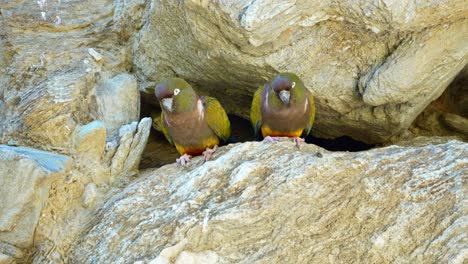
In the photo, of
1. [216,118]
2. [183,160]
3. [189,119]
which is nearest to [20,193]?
[183,160]

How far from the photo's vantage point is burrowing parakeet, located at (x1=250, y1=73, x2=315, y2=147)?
17.5ft

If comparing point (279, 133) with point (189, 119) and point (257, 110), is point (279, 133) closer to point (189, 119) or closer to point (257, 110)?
point (257, 110)

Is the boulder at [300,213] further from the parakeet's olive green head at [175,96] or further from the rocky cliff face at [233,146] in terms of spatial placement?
the parakeet's olive green head at [175,96]

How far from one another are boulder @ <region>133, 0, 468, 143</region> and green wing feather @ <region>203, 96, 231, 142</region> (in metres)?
0.44

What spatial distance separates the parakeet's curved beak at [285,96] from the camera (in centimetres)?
530

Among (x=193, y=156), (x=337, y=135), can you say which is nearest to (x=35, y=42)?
(x=193, y=156)

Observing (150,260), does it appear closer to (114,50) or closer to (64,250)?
(64,250)

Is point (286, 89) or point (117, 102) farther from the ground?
point (286, 89)

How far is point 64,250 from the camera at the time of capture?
4.53 meters

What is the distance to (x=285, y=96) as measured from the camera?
5.33 metres

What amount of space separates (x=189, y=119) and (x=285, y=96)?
0.89 metres

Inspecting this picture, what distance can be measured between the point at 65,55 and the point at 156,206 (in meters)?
2.17

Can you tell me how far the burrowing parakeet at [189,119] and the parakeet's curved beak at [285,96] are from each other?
2.14 feet

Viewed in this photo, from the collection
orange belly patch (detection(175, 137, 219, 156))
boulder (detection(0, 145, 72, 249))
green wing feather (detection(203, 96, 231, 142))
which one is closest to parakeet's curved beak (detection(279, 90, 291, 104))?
green wing feather (detection(203, 96, 231, 142))
